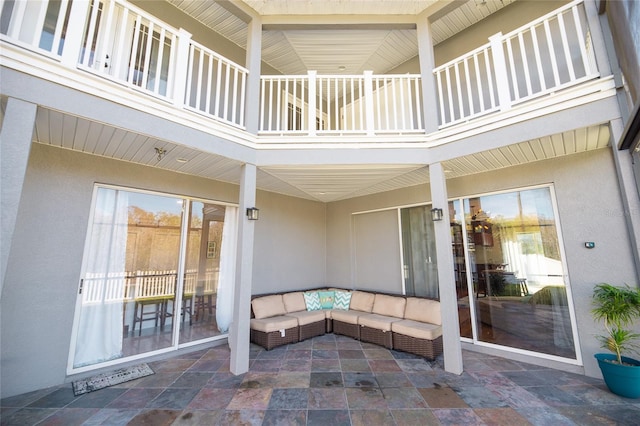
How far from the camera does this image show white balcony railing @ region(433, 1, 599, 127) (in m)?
3.10

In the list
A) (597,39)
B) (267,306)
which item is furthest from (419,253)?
(597,39)

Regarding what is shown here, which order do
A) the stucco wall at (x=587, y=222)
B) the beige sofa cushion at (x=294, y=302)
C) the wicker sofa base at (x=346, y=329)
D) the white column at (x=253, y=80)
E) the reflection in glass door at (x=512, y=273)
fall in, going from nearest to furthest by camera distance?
the stucco wall at (x=587, y=222) → the reflection in glass door at (x=512, y=273) → the white column at (x=253, y=80) → the wicker sofa base at (x=346, y=329) → the beige sofa cushion at (x=294, y=302)

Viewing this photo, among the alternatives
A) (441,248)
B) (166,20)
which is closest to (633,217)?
(441,248)

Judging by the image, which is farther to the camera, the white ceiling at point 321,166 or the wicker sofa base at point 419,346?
the wicker sofa base at point 419,346

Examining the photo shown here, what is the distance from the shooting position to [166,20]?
Answer: 176 inches

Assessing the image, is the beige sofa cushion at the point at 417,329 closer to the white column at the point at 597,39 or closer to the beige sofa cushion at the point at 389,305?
the beige sofa cushion at the point at 389,305

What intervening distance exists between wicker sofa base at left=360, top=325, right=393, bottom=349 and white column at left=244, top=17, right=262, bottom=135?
13.0ft

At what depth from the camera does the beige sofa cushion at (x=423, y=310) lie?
14.8 feet

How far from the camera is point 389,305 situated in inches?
A: 202

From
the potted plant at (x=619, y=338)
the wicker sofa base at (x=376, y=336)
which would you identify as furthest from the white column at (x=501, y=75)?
the wicker sofa base at (x=376, y=336)

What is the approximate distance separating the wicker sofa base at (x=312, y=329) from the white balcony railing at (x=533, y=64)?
4235 mm

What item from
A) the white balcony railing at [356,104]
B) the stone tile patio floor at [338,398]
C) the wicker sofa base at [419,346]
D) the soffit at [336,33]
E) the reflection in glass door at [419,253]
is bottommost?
the stone tile patio floor at [338,398]

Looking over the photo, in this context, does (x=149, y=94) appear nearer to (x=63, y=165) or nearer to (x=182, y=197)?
(x=63, y=165)

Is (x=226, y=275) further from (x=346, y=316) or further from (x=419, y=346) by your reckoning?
(x=419, y=346)
